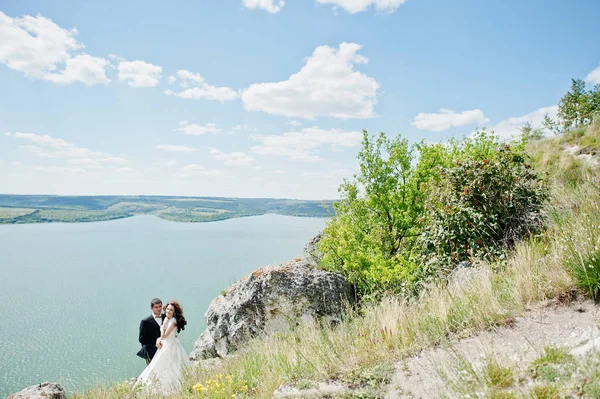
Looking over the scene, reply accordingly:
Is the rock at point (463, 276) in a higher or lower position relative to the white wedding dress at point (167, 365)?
higher

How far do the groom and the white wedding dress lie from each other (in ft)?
1.57

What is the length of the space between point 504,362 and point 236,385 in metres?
3.38

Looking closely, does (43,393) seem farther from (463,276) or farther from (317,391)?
(463,276)

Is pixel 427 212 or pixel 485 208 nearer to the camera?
pixel 485 208

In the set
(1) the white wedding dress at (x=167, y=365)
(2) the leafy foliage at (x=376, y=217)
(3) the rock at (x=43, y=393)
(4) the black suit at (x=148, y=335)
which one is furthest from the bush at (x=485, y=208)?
(3) the rock at (x=43, y=393)

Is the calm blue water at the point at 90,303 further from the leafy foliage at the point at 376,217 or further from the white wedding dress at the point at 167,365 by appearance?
the leafy foliage at the point at 376,217

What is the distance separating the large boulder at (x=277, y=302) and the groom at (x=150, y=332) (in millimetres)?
3212

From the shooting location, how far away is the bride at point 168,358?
6.91m

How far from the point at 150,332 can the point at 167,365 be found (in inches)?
49.5

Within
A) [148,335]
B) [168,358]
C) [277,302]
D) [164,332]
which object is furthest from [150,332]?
[277,302]

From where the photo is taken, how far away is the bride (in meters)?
6.91

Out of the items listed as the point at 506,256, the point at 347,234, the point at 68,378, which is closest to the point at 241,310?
the point at 347,234

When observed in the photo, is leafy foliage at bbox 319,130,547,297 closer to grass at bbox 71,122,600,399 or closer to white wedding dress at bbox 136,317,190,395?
grass at bbox 71,122,600,399

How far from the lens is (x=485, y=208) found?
7.49 meters
